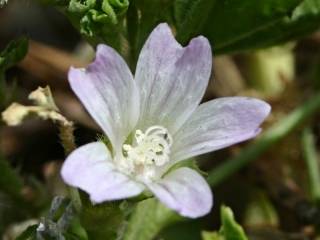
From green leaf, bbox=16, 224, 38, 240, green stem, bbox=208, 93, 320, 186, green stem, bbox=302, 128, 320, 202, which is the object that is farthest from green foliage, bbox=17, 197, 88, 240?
green stem, bbox=302, 128, 320, 202

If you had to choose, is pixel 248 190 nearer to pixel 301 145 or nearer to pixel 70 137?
pixel 301 145

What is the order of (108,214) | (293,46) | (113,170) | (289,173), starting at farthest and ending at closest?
(293,46), (289,173), (108,214), (113,170)

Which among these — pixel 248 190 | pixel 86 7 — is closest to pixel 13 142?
pixel 248 190

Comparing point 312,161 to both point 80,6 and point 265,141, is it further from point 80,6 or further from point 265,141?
point 80,6

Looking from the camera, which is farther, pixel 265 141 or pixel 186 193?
pixel 265 141

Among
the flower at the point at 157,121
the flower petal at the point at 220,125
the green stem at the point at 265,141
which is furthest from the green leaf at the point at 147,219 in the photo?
the flower petal at the point at 220,125

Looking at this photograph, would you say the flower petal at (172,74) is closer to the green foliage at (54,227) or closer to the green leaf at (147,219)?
the green foliage at (54,227)

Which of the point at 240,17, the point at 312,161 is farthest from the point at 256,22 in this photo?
the point at 312,161
